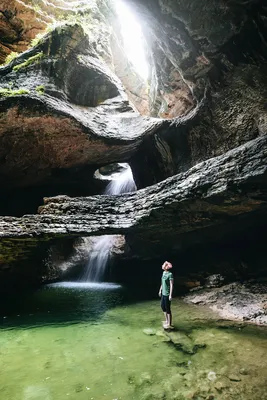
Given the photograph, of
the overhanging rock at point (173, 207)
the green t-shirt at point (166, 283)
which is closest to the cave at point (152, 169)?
the overhanging rock at point (173, 207)

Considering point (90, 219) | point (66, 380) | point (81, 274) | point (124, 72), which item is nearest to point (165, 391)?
→ point (66, 380)

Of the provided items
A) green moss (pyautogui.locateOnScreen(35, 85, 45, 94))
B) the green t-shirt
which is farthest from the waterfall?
the green t-shirt

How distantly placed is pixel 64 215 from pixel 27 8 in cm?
1452

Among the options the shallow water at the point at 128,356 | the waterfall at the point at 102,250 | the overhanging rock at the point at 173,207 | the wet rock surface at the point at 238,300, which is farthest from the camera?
the waterfall at the point at 102,250

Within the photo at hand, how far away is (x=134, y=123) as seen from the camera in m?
12.3

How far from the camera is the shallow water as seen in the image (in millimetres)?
3955

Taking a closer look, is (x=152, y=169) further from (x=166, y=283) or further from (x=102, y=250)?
(x=166, y=283)

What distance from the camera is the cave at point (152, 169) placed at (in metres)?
A: 6.89

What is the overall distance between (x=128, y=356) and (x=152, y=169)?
9355mm

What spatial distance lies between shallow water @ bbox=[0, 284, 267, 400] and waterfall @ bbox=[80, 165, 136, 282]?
618 centimetres

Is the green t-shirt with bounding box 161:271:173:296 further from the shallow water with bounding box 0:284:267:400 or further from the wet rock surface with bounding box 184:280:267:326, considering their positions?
the wet rock surface with bounding box 184:280:267:326

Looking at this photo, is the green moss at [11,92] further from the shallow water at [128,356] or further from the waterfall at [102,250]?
the shallow water at [128,356]

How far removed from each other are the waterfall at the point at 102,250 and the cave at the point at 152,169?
0.10 metres

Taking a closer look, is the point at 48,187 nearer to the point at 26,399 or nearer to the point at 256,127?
the point at 256,127
